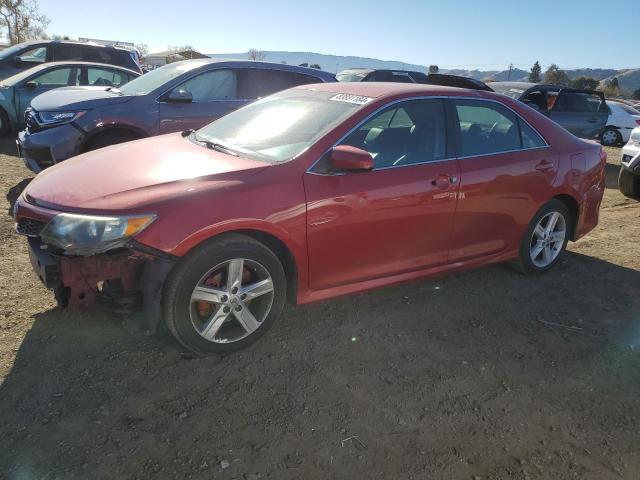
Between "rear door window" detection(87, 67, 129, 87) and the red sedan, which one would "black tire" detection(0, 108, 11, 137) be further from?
the red sedan

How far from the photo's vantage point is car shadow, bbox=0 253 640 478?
93.5 inches

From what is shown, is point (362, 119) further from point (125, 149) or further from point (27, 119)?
point (27, 119)

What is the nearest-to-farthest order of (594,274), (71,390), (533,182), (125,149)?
(71,390)
(125,149)
(533,182)
(594,274)

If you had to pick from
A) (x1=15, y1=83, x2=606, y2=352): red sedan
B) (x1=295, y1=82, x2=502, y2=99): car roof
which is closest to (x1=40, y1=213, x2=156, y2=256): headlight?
(x1=15, y1=83, x2=606, y2=352): red sedan

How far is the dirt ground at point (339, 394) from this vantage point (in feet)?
7.70

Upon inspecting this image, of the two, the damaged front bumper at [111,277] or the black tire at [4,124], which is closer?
the damaged front bumper at [111,277]

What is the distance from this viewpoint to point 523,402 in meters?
2.86

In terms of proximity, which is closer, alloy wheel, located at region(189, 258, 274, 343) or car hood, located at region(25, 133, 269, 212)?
car hood, located at region(25, 133, 269, 212)

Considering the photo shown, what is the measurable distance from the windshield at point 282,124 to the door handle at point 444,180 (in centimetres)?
74

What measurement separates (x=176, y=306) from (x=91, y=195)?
79cm

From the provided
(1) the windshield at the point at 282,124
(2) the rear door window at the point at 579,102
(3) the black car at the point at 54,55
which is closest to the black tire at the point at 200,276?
(1) the windshield at the point at 282,124

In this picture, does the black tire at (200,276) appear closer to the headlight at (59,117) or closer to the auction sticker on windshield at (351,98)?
the auction sticker on windshield at (351,98)

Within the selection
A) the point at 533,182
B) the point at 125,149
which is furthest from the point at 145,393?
the point at 533,182

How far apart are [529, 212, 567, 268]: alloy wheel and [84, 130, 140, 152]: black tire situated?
4568mm
